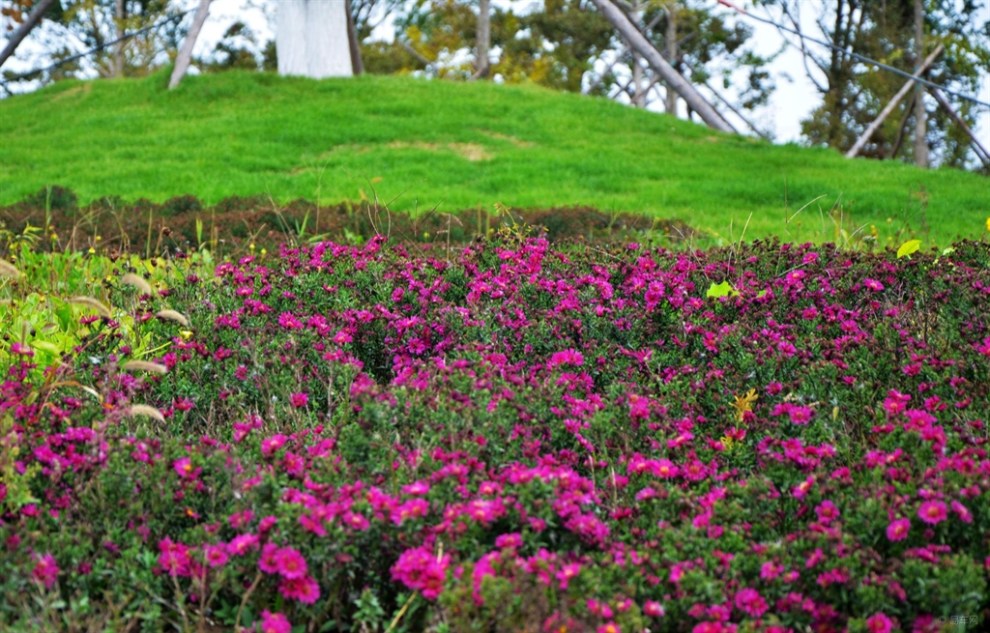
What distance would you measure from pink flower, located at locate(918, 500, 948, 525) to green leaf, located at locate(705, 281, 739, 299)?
6.51 ft

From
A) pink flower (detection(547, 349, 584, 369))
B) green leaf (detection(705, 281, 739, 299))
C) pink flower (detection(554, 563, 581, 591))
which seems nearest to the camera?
pink flower (detection(554, 563, 581, 591))

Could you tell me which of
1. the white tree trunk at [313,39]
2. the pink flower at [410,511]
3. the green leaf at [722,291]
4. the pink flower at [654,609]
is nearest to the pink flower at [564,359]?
the green leaf at [722,291]

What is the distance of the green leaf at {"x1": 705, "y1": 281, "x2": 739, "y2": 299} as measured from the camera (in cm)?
453

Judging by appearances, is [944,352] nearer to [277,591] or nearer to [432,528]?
[432,528]

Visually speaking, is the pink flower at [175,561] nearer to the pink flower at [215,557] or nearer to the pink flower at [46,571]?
the pink flower at [215,557]

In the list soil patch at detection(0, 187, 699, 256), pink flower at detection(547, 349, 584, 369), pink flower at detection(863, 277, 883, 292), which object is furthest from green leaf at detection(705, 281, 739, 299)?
soil patch at detection(0, 187, 699, 256)

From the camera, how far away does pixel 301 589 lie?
2537 millimetres

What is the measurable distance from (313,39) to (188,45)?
267 cm

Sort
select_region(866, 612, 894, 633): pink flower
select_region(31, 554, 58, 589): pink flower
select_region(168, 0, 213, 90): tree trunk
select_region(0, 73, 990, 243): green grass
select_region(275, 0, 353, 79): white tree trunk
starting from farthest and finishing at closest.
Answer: select_region(275, 0, 353, 79): white tree trunk
select_region(168, 0, 213, 90): tree trunk
select_region(0, 73, 990, 243): green grass
select_region(31, 554, 58, 589): pink flower
select_region(866, 612, 894, 633): pink flower

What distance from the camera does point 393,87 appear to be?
58.5 ft

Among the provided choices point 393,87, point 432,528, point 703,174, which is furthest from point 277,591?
point 393,87

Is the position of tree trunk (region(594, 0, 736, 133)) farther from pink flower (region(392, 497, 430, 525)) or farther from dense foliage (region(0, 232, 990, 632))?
pink flower (region(392, 497, 430, 525))

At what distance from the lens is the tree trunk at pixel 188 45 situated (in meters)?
15.9

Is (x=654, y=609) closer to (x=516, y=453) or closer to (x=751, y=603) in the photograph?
(x=751, y=603)
